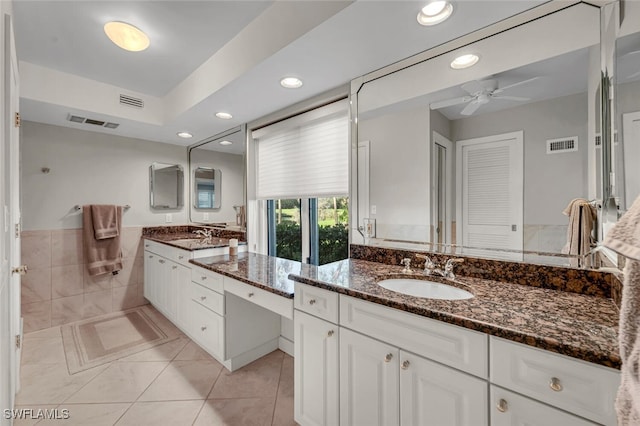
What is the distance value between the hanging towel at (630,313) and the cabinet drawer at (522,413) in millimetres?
242

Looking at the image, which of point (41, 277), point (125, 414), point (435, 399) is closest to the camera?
point (435, 399)

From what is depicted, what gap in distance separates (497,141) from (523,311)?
807 millimetres

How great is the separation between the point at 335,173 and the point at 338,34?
37.4 inches

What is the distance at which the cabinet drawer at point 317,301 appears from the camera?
1.27 meters

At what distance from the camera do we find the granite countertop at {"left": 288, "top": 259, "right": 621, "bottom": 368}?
2.37 ft

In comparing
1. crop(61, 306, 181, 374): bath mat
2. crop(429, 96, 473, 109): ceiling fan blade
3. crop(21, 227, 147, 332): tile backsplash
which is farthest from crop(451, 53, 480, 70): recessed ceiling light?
crop(21, 227, 147, 332): tile backsplash

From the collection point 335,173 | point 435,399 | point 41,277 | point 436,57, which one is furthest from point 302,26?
point 41,277

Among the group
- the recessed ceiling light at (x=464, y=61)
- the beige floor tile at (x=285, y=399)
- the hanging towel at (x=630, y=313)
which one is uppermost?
the recessed ceiling light at (x=464, y=61)

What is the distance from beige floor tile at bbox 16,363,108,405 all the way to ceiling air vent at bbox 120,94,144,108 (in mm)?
2307

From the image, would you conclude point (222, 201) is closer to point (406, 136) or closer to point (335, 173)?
point (335, 173)

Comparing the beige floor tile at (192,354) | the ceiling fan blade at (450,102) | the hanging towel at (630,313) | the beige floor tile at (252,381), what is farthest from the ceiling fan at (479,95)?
the beige floor tile at (192,354)

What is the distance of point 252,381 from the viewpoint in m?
1.96

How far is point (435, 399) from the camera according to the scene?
968 mm

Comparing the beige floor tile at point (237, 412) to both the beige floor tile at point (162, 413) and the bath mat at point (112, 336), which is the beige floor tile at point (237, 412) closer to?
the beige floor tile at point (162, 413)
